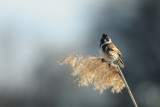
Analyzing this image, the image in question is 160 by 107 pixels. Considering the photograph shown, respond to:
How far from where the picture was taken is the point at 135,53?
19484mm

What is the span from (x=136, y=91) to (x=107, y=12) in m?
7.51

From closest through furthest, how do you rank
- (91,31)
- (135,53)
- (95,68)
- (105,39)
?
1. (95,68)
2. (105,39)
3. (135,53)
4. (91,31)

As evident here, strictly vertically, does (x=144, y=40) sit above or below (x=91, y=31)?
below

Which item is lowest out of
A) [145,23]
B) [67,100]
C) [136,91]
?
[136,91]

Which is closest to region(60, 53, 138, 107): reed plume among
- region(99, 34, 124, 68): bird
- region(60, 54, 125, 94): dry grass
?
region(60, 54, 125, 94): dry grass

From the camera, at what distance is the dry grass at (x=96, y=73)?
11.7 feet

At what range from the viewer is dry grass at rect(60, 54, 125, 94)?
3.56 meters

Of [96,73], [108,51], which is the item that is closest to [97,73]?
[96,73]

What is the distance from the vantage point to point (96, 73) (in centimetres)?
364

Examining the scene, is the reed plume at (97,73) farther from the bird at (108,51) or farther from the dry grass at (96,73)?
the bird at (108,51)

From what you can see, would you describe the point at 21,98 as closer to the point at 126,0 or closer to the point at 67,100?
the point at 67,100

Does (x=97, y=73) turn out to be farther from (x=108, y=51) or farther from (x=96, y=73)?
(x=108, y=51)

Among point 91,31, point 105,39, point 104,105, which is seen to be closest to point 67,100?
point 104,105

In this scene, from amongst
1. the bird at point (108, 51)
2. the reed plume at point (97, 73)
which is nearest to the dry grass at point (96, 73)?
the reed plume at point (97, 73)
